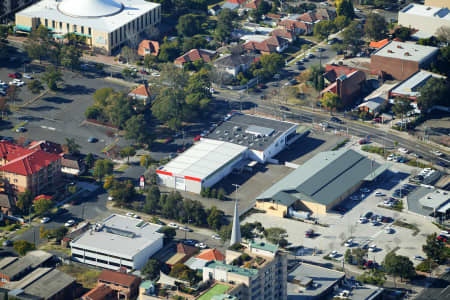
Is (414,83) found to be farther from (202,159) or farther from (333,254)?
(333,254)

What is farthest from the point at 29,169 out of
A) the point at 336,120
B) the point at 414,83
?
the point at 414,83

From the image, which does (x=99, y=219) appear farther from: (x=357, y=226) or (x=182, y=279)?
(x=357, y=226)

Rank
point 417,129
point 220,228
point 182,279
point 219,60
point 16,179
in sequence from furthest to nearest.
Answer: point 219,60, point 417,129, point 16,179, point 220,228, point 182,279

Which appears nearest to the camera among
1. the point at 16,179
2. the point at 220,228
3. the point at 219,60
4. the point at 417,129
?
the point at 220,228

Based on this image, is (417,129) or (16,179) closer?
(16,179)

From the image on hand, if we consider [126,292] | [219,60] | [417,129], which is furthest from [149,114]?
[126,292]

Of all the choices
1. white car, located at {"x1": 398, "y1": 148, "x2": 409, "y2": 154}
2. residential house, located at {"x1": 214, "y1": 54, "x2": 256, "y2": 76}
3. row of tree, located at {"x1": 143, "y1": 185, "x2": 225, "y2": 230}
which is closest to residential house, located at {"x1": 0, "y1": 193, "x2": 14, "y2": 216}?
row of tree, located at {"x1": 143, "y1": 185, "x2": 225, "y2": 230}

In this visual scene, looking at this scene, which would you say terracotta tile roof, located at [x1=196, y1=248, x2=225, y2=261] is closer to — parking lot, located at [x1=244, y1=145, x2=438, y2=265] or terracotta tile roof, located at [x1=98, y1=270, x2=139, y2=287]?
terracotta tile roof, located at [x1=98, y1=270, x2=139, y2=287]
